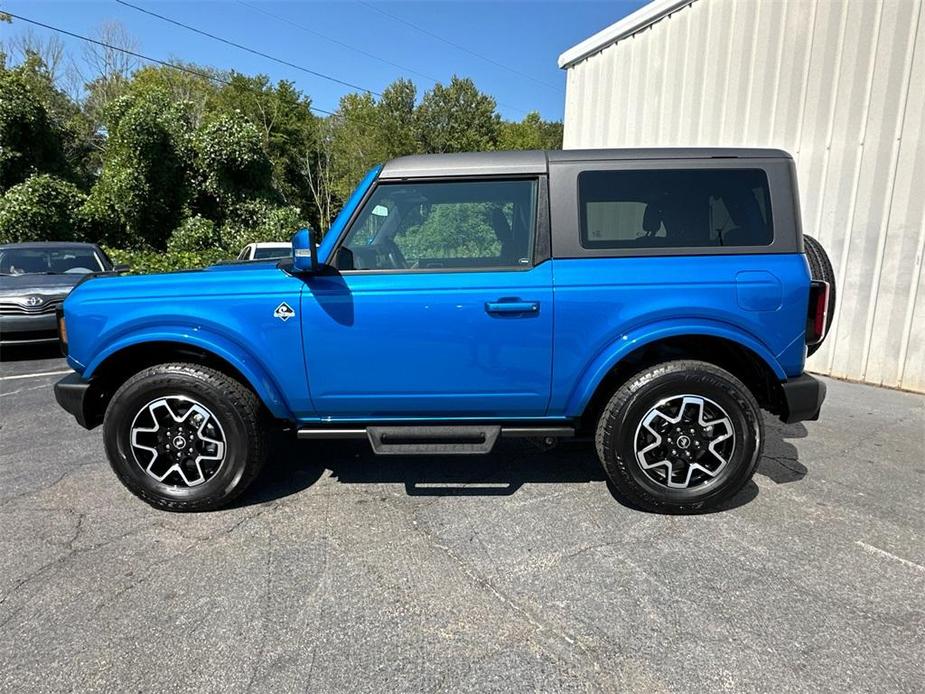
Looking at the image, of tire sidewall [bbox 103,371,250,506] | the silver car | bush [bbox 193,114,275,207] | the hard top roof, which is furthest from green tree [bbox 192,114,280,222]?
the hard top roof

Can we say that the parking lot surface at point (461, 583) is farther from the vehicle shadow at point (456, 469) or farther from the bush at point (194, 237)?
the bush at point (194, 237)

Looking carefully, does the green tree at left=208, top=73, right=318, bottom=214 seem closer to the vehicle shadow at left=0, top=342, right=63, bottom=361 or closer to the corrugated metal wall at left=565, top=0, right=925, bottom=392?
the vehicle shadow at left=0, top=342, right=63, bottom=361

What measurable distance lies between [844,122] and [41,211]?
16139mm

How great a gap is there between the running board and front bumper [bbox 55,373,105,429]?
1.31 m

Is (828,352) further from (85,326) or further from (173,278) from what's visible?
(85,326)

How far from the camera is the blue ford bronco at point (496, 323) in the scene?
2.85 metres

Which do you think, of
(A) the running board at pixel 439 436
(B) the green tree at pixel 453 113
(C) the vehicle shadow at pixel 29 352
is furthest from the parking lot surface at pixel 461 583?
(B) the green tree at pixel 453 113

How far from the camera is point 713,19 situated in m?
6.77

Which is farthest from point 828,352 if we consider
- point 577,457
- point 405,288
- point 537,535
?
point 405,288

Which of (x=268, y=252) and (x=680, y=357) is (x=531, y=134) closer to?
(x=268, y=252)

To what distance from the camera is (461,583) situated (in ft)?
8.02

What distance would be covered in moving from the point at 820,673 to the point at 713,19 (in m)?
7.51

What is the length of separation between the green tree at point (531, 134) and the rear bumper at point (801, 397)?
38.5m

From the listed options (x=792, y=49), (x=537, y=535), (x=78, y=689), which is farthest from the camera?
(x=792, y=49)
